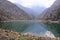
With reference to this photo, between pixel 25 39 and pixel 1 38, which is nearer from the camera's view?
pixel 1 38

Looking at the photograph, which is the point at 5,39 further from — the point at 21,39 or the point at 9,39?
the point at 21,39

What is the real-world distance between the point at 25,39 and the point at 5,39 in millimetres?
1772

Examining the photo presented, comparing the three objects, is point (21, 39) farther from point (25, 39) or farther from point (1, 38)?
point (1, 38)

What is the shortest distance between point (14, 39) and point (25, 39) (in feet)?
3.63

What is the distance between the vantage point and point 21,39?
51.8 feet

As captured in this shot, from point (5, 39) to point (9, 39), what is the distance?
32cm

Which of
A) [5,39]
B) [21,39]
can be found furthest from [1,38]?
[21,39]

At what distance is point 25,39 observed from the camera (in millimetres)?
16000

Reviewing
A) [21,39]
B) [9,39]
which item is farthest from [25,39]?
[9,39]

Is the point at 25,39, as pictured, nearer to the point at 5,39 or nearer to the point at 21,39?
the point at 21,39

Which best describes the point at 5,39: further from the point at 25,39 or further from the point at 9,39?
the point at 25,39

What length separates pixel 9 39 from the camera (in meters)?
15.2

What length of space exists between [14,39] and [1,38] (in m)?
1.02

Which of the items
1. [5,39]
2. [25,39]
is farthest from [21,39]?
[5,39]
